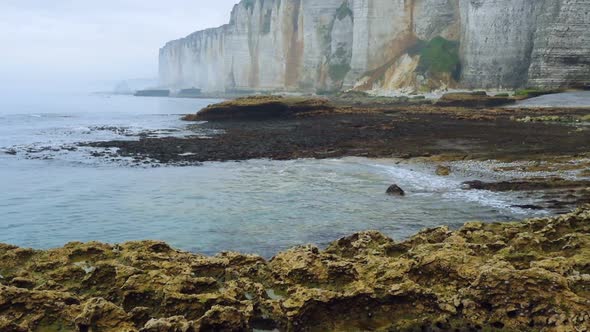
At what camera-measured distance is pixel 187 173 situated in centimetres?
2247

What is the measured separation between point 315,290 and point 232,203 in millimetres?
10261

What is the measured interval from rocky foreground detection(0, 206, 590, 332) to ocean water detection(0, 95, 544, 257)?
10.7 feet

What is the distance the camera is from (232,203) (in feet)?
54.0

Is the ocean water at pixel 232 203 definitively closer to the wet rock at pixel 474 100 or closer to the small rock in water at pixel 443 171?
the small rock in water at pixel 443 171

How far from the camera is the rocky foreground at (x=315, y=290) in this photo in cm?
596

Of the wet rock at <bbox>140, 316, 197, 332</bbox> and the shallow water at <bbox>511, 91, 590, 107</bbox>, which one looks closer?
the wet rock at <bbox>140, 316, 197, 332</bbox>

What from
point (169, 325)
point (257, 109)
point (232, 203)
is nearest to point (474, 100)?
point (257, 109)

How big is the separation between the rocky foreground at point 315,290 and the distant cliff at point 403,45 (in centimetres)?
5452

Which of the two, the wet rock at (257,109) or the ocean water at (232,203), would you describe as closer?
the ocean water at (232,203)

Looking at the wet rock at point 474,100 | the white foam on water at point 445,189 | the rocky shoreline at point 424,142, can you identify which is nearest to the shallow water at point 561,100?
the wet rock at point 474,100

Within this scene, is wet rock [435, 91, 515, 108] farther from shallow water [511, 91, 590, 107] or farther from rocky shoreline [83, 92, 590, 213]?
rocky shoreline [83, 92, 590, 213]

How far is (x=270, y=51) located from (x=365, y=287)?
4569 inches

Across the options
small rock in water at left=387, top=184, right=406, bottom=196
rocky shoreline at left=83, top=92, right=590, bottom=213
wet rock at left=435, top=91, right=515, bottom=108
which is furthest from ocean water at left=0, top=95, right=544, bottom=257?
wet rock at left=435, top=91, right=515, bottom=108

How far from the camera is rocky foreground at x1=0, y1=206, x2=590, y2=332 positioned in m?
5.96
